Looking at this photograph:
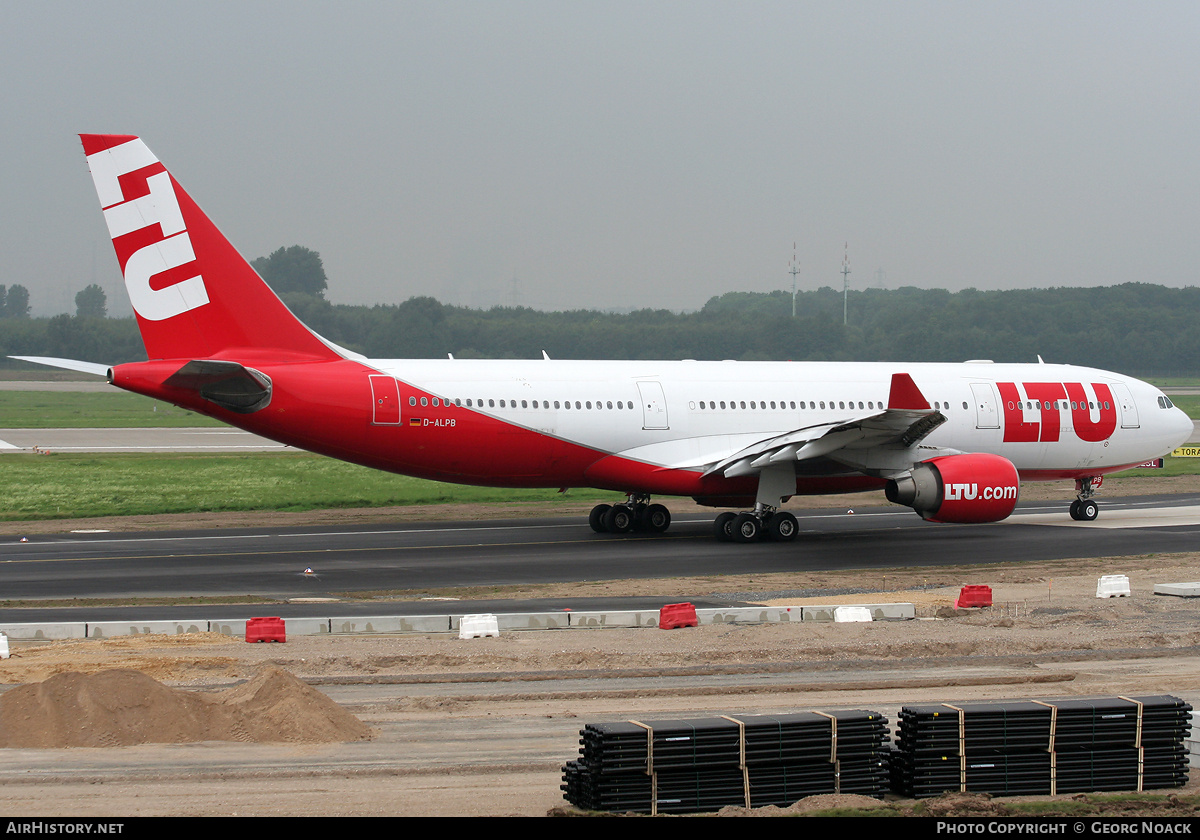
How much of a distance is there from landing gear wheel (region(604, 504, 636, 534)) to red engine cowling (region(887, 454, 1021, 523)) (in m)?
6.69

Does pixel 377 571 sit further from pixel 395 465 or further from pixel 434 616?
pixel 434 616

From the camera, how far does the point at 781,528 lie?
92.8 feet

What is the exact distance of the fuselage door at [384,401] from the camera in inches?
1026

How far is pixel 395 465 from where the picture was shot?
26797mm

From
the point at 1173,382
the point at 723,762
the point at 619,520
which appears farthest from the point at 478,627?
the point at 1173,382

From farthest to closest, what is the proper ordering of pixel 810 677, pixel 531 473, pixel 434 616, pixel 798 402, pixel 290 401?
pixel 798 402 < pixel 531 473 < pixel 290 401 < pixel 434 616 < pixel 810 677

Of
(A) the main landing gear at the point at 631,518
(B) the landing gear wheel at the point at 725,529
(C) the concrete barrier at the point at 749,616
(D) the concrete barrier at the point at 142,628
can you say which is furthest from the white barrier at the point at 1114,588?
(D) the concrete barrier at the point at 142,628

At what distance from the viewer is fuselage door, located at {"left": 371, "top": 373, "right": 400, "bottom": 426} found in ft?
85.5

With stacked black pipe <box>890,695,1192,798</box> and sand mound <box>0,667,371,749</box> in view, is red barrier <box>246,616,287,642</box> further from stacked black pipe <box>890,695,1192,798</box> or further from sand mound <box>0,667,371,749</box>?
stacked black pipe <box>890,695,1192,798</box>

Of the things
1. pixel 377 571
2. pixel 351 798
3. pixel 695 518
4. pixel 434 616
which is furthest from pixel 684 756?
pixel 695 518

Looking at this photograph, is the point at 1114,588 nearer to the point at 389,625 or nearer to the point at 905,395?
the point at 905,395

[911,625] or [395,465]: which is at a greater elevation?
[395,465]

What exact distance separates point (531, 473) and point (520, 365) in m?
2.68

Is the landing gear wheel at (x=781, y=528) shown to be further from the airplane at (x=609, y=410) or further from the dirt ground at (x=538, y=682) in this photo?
the dirt ground at (x=538, y=682)
